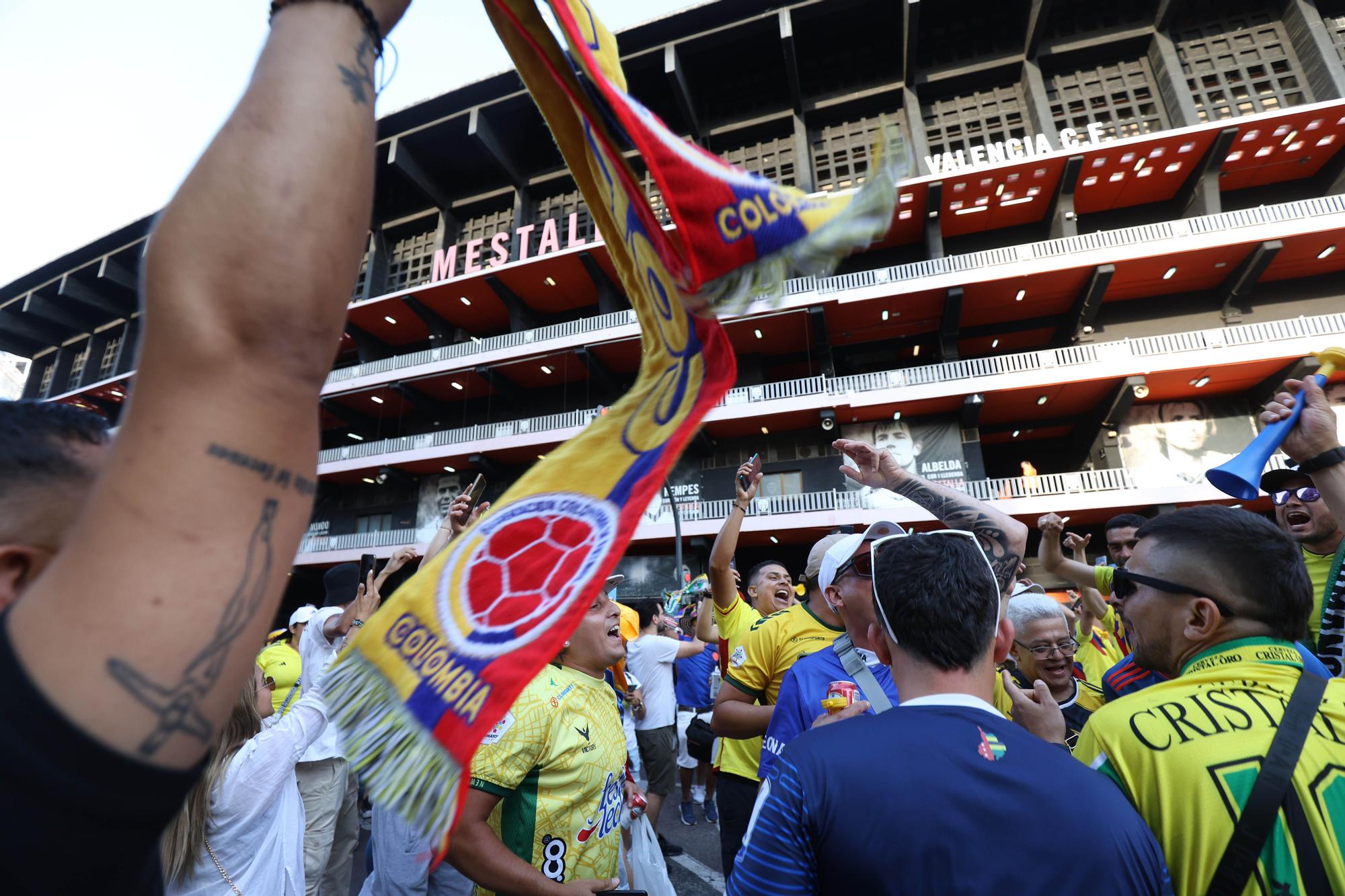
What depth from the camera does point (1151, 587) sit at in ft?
6.84

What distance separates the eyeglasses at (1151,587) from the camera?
1.94 m

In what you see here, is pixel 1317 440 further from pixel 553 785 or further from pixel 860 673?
pixel 553 785

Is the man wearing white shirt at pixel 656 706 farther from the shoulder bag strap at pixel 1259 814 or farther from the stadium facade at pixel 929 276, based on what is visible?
the stadium facade at pixel 929 276

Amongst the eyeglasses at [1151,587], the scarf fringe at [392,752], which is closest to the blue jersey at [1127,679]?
the eyeglasses at [1151,587]

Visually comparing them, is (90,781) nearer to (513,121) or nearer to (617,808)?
(617,808)

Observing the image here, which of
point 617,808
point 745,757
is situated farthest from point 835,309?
point 617,808

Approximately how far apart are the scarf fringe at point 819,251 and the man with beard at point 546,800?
1.19 m

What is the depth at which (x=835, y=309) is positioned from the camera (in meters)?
17.6

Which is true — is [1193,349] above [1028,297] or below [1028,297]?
below

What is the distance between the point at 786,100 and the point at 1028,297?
381 inches

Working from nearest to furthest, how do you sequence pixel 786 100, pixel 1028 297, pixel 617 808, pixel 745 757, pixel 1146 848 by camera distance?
pixel 1146 848
pixel 617 808
pixel 745 757
pixel 1028 297
pixel 786 100

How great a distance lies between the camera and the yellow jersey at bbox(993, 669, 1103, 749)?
9.08ft

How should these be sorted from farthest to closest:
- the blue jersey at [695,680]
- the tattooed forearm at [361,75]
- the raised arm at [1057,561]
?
the blue jersey at [695,680]
the raised arm at [1057,561]
the tattooed forearm at [361,75]

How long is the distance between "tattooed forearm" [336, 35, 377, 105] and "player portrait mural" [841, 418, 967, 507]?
16090 mm
